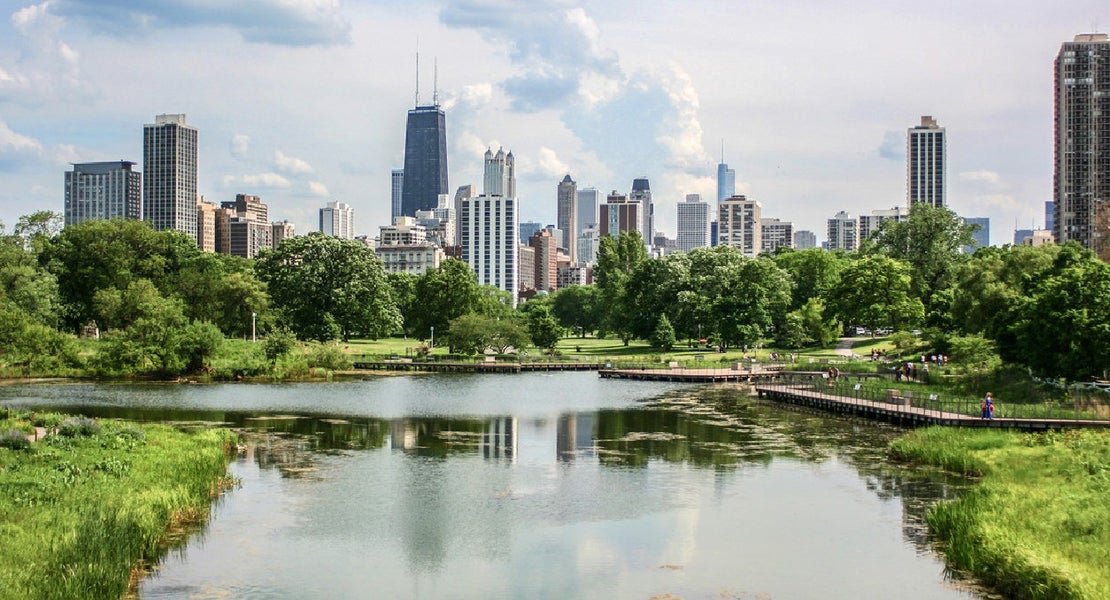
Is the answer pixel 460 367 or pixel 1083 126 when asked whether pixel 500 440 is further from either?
pixel 1083 126

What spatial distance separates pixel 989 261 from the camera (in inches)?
2911

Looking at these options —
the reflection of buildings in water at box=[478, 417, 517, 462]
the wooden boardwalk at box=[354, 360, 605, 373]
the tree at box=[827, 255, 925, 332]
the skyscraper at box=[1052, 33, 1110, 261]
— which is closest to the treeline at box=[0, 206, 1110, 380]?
the tree at box=[827, 255, 925, 332]

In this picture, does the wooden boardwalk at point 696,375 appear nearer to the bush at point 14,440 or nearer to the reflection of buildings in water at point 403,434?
the reflection of buildings in water at point 403,434

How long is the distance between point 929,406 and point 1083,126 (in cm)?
16445

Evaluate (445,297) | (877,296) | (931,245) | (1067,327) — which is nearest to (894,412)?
(1067,327)

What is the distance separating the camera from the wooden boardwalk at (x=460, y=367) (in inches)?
Result: 3455

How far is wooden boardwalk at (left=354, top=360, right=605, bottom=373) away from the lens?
87.8m

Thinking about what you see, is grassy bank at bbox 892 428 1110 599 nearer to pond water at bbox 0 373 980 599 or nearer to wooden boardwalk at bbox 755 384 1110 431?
pond water at bbox 0 373 980 599

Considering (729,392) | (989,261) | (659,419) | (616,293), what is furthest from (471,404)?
(616,293)

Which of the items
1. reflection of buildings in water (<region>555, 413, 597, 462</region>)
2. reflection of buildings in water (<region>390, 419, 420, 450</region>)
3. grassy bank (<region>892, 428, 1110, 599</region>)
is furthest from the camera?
reflection of buildings in water (<region>390, 419, 420, 450</region>)

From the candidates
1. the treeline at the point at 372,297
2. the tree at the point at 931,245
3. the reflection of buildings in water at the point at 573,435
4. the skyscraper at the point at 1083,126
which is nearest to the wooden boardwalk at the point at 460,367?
the treeline at the point at 372,297

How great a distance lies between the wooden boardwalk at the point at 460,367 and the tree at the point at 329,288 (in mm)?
5923

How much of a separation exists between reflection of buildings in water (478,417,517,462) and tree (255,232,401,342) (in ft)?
139

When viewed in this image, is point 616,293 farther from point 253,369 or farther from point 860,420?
point 860,420
